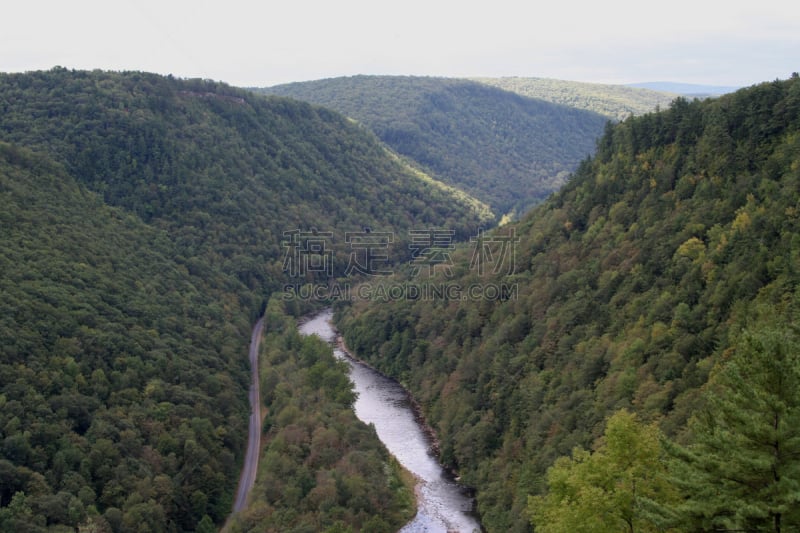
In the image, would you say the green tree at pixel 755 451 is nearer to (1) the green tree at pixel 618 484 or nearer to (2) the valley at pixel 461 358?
(2) the valley at pixel 461 358

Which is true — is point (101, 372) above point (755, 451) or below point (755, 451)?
below

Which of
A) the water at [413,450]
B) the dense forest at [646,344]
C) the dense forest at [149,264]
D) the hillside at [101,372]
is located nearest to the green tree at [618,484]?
the dense forest at [646,344]

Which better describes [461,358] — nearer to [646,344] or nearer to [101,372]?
[646,344]

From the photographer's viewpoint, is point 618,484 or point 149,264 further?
point 149,264

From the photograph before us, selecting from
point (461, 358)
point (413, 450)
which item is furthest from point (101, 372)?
point (461, 358)

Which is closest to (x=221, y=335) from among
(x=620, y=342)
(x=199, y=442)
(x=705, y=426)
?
(x=199, y=442)

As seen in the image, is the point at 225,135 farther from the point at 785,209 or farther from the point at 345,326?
the point at 785,209

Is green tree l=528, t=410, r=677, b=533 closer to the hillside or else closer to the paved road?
the hillside

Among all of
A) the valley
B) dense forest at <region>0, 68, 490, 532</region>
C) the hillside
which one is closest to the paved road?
the valley
